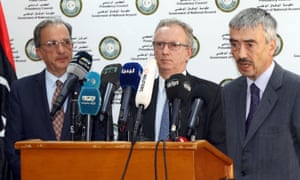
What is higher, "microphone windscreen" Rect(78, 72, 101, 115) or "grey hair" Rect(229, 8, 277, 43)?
"grey hair" Rect(229, 8, 277, 43)

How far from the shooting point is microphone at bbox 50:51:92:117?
2.58 meters

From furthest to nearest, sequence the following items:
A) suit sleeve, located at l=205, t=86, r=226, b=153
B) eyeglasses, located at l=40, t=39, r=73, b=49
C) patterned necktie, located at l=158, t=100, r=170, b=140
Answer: eyeglasses, located at l=40, t=39, r=73, b=49, patterned necktie, located at l=158, t=100, r=170, b=140, suit sleeve, located at l=205, t=86, r=226, b=153

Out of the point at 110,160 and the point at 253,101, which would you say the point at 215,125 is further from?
the point at 110,160

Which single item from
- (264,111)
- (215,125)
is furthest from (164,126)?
(264,111)

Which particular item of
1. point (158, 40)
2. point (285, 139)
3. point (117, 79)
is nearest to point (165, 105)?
point (158, 40)

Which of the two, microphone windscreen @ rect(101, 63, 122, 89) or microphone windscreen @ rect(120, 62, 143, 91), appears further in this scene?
microphone windscreen @ rect(101, 63, 122, 89)

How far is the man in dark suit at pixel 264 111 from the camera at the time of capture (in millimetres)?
3342

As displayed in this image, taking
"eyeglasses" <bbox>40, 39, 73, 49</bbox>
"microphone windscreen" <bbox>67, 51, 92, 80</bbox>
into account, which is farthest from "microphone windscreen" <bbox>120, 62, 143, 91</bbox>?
"eyeglasses" <bbox>40, 39, 73, 49</bbox>

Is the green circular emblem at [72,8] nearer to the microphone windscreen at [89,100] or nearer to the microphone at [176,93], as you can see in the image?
the microphone windscreen at [89,100]

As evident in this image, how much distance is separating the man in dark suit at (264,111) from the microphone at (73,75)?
910mm

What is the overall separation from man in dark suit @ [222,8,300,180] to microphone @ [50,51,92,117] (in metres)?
0.91

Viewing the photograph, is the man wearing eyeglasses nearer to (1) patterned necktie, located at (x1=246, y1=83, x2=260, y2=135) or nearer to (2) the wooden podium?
(1) patterned necktie, located at (x1=246, y1=83, x2=260, y2=135)

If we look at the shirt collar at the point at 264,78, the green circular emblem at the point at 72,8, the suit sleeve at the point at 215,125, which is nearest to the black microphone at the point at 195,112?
the suit sleeve at the point at 215,125

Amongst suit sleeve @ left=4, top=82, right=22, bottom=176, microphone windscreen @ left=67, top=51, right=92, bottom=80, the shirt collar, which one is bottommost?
suit sleeve @ left=4, top=82, right=22, bottom=176
